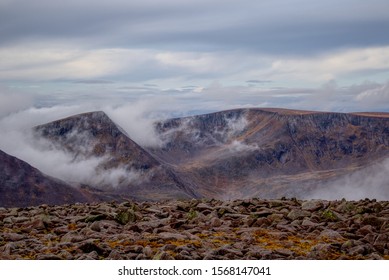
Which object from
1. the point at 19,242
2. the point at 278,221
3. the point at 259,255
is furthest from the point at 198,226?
the point at 19,242

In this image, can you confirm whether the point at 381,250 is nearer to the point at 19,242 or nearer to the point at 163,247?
the point at 163,247

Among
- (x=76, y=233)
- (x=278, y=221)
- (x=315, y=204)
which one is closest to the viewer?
(x=76, y=233)

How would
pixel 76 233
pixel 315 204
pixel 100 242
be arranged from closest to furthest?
pixel 100 242
pixel 76 233
pixel 315 204
